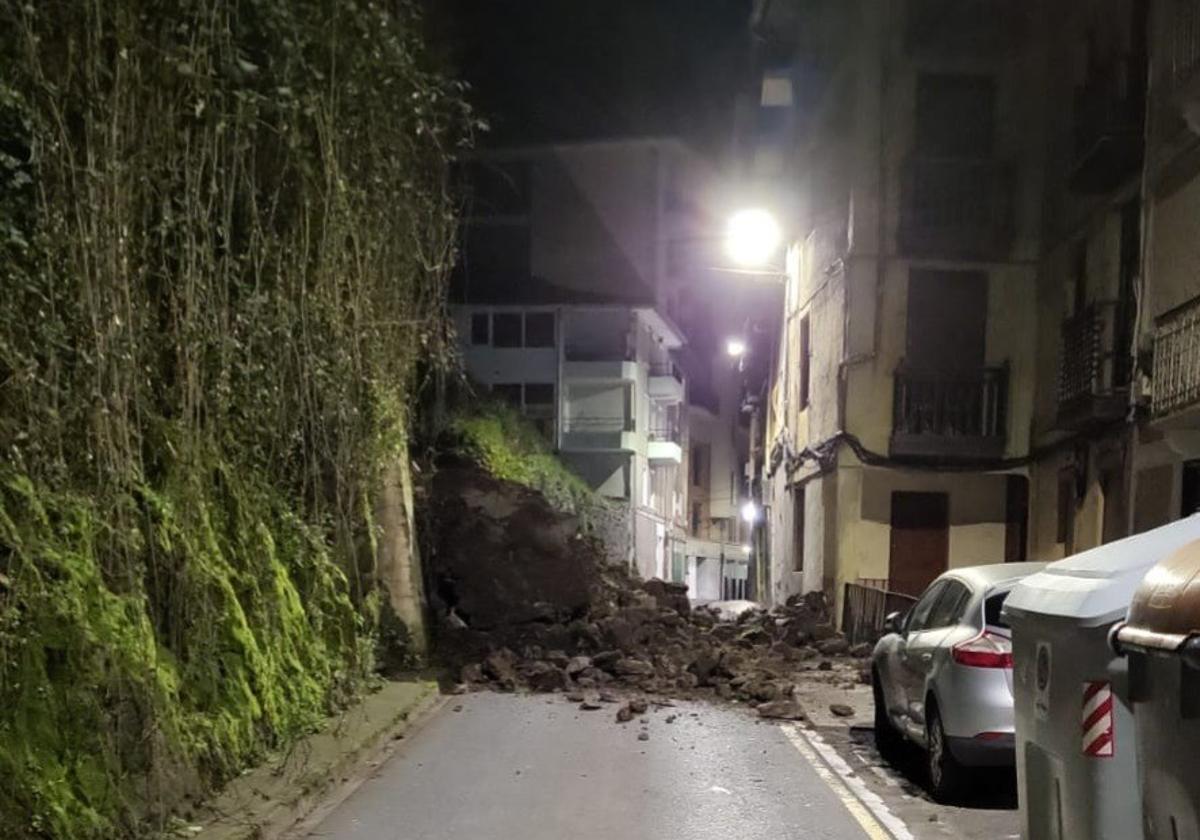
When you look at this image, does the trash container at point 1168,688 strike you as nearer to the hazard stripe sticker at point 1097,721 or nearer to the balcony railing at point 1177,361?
the hazard stripe sticker at point 1097,721

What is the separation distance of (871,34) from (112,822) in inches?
685

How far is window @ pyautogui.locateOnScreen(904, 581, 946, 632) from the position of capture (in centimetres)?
859

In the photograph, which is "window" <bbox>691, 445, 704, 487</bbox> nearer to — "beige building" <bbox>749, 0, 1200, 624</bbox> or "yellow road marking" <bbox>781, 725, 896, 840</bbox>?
"beige building" <bbox>749, 0, 1200, 624</bbox>

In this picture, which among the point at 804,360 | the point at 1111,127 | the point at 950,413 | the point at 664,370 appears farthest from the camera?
the point at 664,370

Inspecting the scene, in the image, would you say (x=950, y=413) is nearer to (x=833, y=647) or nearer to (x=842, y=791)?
(x=833, y=647)

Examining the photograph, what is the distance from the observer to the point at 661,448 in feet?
129

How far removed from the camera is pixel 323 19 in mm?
7520

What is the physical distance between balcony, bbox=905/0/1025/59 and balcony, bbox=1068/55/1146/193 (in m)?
2.82

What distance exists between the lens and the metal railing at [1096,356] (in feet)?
46.4

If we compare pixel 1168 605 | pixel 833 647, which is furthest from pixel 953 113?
pixel 1168 605

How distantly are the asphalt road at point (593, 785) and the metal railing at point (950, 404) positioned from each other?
334 inches

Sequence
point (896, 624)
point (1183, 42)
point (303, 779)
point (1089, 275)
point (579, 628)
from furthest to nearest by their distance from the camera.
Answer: point (1089, 275)
point (579, 628)
point (1183, 42)
point (896, 624)
point (303, 779)

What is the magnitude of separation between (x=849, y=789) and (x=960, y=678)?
55.3 inches

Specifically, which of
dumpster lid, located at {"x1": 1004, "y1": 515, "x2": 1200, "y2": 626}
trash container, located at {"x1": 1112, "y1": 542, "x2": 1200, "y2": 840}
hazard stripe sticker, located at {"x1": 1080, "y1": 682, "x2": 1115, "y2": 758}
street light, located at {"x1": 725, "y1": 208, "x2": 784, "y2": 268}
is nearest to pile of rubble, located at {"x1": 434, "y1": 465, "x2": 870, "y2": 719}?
street light, located at {"x1": 725, "y1": 208, "x2": 784, "y2": 268}
